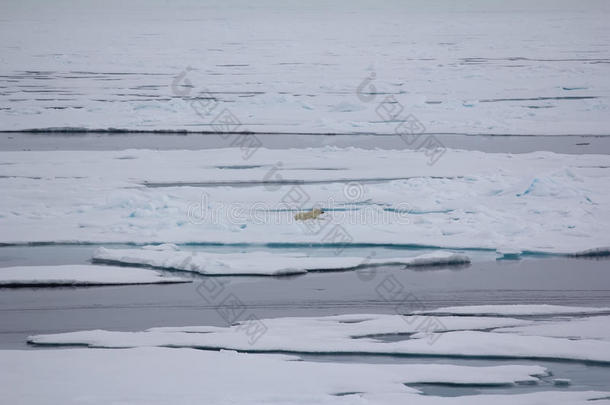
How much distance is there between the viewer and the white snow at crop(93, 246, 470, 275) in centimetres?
617

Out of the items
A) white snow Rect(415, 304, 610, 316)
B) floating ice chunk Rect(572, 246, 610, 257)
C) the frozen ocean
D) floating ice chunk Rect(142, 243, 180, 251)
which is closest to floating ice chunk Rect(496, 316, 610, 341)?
the frozen ocean

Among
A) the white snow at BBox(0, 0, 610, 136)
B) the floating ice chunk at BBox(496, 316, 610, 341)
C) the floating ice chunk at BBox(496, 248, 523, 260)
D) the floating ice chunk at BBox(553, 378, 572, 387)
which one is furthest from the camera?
the white snow at BBox(0, 0, 610, 136)

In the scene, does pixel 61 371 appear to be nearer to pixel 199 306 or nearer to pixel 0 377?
pixel 0 377

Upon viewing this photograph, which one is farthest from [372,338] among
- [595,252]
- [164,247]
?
[595,252]

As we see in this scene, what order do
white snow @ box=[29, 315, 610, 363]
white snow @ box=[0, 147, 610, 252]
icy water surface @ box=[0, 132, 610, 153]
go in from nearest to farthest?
white snow @ box=[29, 315, 610, 363] → white snow @ box=[0, 147, 610, 252] → icy water surface @ box=[0, 132, 610, 153]

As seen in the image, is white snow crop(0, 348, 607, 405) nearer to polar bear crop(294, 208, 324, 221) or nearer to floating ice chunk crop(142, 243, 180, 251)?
floating ice chunk crop(142, 243, 180, 251)

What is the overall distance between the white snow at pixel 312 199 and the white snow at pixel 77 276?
0.71m

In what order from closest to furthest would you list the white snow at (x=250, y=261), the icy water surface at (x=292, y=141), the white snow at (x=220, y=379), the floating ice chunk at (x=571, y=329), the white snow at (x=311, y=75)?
the white snow at (x=220, y=379)
the floating ice chunk at (x=571, y=329)
the white snow at (x=250, y=261)
the icy water surface at (x=292, y=141)
the white snow at (x=311, y=75)

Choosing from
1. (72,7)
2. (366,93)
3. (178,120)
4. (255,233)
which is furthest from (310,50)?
(72,7)

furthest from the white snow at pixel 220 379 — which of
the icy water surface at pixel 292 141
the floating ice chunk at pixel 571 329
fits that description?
the icy water surface at pixel 292 141

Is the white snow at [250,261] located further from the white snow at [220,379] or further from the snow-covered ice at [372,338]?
the white snow at [220,379]

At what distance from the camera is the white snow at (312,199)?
7027mm

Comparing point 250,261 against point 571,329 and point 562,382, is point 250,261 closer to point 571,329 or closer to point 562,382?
point 571,329

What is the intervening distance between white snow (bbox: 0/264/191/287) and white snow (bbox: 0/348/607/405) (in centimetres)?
121
